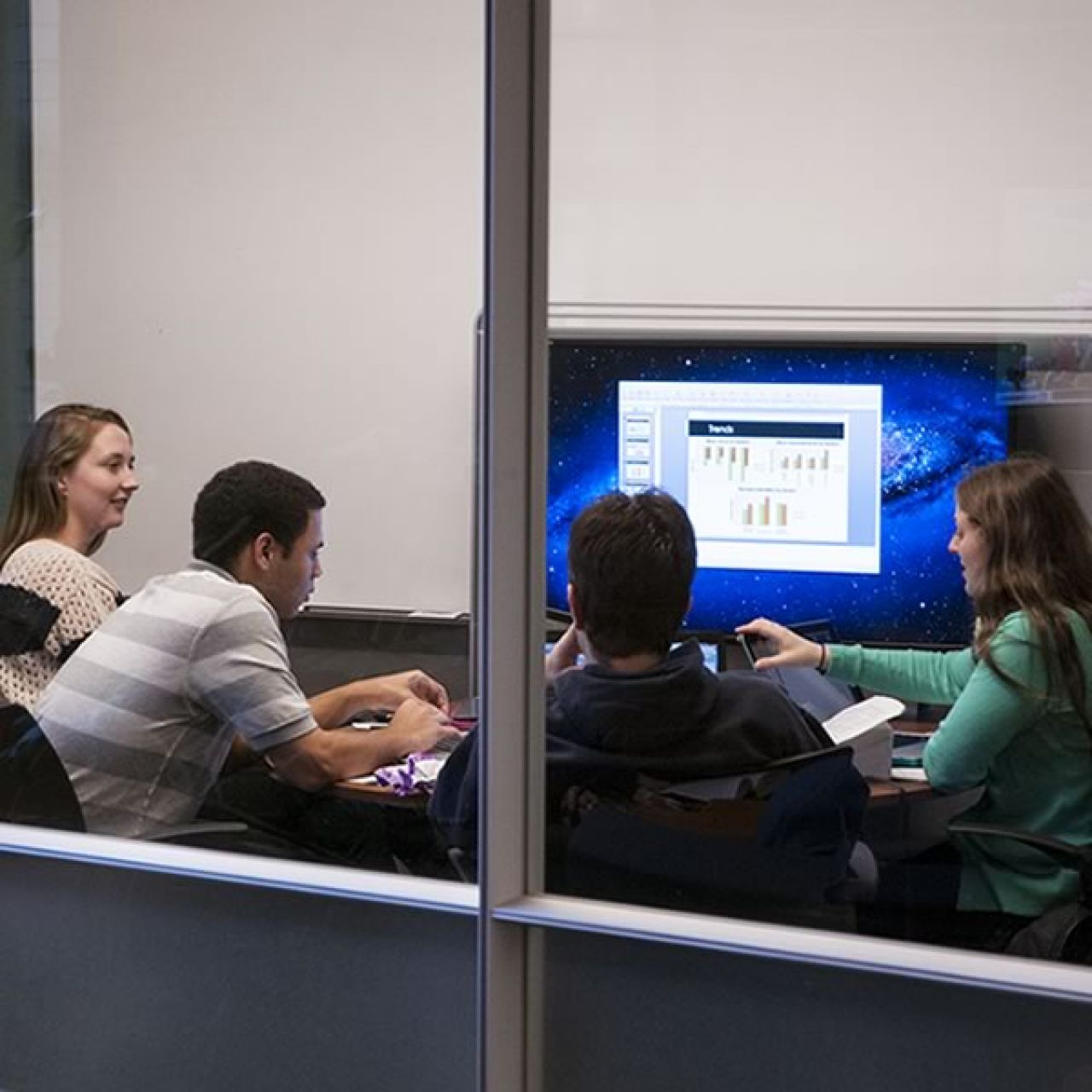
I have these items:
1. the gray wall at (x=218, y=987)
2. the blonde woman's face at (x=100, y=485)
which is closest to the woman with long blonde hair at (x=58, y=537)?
the blonde woman's face at (x=100, y=485)

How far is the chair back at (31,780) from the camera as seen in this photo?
3428 mm

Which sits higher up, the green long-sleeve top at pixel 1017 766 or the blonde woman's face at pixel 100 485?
the blonde woman's face at pixel 100 485

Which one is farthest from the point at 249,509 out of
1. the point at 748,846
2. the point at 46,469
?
the point at 748,846

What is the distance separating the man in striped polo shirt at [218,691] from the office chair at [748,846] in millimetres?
332

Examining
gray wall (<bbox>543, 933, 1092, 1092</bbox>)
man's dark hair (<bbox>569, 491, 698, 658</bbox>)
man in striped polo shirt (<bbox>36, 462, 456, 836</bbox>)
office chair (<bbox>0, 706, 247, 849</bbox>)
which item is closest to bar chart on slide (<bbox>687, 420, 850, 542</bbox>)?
man's dark hair (<bbox>569, 491, 698, 658</bbox>)

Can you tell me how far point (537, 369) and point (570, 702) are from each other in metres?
0.51

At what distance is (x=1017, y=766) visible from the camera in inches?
117

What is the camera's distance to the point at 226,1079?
Result: 331cm

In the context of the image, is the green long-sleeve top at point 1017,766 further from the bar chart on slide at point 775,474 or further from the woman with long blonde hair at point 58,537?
the woman with long blonde hair at point 58,537

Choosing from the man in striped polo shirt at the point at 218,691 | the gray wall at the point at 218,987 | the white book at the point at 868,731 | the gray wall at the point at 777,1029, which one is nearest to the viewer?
the gray wall at the point at 777,1029

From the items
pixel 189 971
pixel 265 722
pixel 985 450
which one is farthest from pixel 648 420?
pixel 189 971

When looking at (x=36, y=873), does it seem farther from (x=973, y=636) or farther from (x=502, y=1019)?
(x=973, y=636)

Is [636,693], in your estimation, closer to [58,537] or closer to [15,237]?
[58,537]

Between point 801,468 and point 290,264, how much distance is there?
36.2 inches
